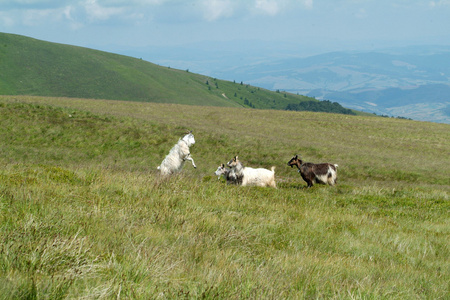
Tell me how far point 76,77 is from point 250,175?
157 meters

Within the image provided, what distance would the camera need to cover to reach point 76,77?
15888cm

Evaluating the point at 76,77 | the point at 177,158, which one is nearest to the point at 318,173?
the point at 177,158

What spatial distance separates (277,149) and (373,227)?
29.0m

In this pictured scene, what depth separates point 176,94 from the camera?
172 metres

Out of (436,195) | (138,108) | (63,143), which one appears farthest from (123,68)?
(436,195)

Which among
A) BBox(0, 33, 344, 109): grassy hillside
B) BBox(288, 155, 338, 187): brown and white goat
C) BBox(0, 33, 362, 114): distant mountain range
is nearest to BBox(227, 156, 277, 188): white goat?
BBox(288, 155, 338, 187): brown and white goat

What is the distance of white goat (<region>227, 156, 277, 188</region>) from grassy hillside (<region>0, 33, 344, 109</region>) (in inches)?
5458

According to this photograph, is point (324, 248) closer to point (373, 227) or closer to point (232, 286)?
point (373, 227)

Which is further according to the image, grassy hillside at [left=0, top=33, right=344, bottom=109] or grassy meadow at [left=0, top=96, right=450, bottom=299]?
grassy hillside at [left=0, top=33, right=344, bottom=109]

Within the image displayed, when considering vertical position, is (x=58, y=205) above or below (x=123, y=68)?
below

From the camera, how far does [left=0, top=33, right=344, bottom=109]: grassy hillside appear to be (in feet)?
486

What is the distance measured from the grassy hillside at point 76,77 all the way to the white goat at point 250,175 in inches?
5458

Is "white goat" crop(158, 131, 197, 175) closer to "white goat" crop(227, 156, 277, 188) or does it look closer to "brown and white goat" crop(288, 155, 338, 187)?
"white goat" crop(227, 156, 277, 188)

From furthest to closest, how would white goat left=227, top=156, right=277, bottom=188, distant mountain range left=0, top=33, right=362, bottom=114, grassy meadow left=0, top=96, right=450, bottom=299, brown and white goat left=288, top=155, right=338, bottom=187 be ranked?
1. distant mountain range left=0, top=33, right=362, bottom=114
2. brown and white goat left=288, top=155, right=338, bottom=187
3. white goat left=227, top=156, right=277, bottom=188
4. grassy meadow left=0, top=96, right=450, bottom=299
